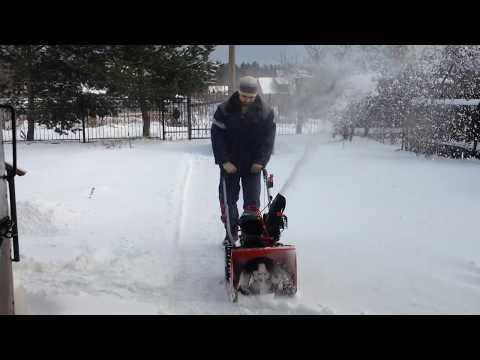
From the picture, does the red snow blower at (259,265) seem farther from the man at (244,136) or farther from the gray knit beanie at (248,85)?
the gray knit beanie at (248,85)

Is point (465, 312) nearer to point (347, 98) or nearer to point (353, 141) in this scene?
point (347, 98)

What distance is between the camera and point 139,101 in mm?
17656

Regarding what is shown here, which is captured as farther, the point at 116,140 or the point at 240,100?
the point at 116,140

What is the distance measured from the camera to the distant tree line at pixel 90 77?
53.2 ft

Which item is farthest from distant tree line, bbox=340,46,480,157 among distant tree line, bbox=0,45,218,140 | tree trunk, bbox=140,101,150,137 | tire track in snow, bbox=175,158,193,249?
tree trunk, bbox=140,101,150,137

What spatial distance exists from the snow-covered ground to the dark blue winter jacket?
1076mm

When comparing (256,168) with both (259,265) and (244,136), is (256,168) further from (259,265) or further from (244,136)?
(259,265)

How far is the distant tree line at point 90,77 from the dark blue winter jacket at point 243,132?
12538 millimetres

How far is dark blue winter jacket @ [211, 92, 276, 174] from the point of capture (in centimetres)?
434

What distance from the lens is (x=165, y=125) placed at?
20.4 m

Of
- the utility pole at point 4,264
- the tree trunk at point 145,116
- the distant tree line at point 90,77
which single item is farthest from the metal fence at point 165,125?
the utility pole at point 4,264
